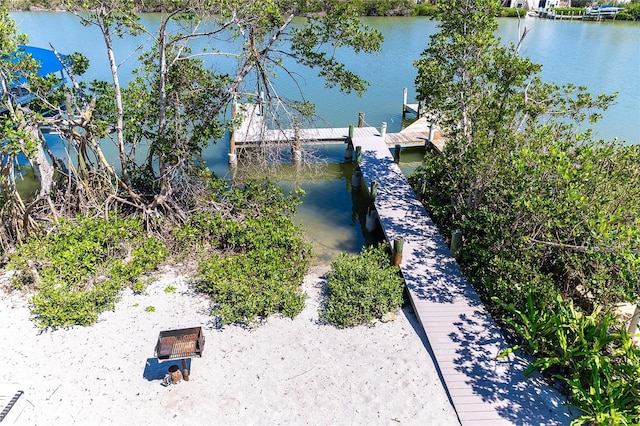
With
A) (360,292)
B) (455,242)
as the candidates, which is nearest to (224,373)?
(360,292)

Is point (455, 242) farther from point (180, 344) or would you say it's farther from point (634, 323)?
point (180, 344)

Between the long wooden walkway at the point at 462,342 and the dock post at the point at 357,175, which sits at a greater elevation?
the dock post at the point at 357,175

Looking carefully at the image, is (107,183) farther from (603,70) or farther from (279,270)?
(603,70)

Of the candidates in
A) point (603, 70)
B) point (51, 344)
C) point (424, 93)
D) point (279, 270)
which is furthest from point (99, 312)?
point (603, 70)

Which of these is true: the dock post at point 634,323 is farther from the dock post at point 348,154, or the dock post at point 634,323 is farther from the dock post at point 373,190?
the dock post at point 348,154

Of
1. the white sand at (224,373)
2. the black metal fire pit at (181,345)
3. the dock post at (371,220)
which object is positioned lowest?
the white sand at (224,373)

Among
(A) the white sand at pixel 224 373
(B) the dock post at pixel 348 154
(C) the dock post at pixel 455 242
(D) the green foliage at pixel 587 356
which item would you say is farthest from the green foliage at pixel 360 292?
(B) the dock post at pixel 348 154
